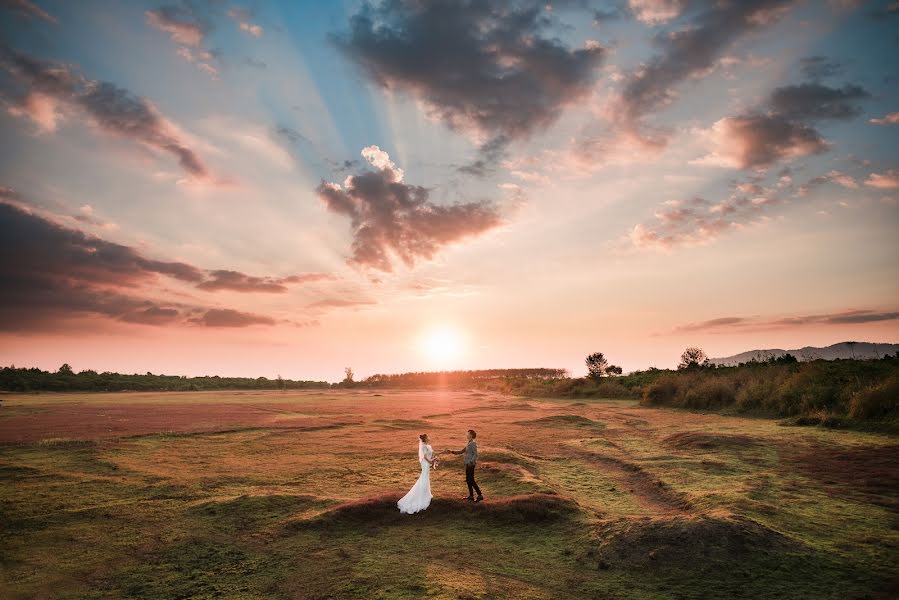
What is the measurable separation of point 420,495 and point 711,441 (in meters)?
17.8

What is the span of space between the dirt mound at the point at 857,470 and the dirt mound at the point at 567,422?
17.4m

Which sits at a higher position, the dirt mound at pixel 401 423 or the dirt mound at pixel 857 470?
the dirt mound at pixel 857 470

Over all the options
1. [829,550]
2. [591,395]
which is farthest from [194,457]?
[591,395]

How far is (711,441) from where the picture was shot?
24.7 m

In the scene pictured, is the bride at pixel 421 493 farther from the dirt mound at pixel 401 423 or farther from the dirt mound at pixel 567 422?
the dirt mound at pixel 567 422

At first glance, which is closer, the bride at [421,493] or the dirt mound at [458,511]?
the dirt mound at [458,511]

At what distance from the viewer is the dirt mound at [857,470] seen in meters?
15.1

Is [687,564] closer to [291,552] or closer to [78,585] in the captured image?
[291,552]

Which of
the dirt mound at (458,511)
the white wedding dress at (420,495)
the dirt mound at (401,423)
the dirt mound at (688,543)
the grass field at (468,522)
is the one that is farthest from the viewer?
A: the dirt mound at (401,423)

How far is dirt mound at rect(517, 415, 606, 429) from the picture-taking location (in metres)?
38.3

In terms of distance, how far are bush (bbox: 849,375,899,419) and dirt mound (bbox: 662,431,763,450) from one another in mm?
7936

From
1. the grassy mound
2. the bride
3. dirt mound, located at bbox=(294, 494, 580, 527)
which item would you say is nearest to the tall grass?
dirt mound, located at bbox=(294, 494, 580, 527)

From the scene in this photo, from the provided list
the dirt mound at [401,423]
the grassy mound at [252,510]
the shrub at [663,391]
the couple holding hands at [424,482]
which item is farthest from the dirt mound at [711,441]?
the shrub at [663,391]

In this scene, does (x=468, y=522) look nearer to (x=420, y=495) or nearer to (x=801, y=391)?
(x=420, y=495)
